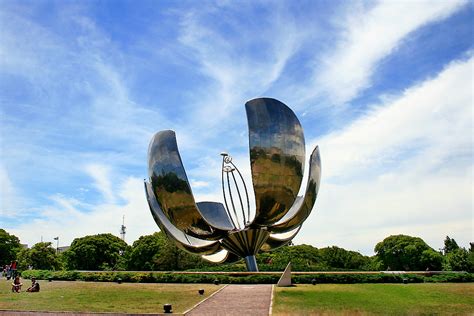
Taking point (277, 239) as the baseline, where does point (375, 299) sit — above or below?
below

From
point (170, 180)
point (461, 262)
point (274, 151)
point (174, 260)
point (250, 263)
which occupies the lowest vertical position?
point (461, 262)

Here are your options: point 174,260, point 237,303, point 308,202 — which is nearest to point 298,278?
point 308,202

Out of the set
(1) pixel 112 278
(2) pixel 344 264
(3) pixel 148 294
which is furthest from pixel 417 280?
(2) pixel 344 264

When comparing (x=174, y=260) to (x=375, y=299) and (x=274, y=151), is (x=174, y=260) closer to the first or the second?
(x=274, y=151)

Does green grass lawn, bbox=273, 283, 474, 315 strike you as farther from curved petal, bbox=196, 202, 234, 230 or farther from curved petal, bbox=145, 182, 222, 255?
curved petal, bbox=196, 202, 234, 230

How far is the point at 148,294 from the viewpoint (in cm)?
1377

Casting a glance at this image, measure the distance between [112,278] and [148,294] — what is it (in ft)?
20.7

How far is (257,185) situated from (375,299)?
17.6ft

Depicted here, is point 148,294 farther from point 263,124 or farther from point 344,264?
point 344,264

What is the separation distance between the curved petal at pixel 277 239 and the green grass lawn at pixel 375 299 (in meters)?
5.46

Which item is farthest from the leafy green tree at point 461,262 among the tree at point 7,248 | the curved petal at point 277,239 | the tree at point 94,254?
the tree at point 7,248

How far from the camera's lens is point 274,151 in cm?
1476

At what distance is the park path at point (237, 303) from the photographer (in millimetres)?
10156

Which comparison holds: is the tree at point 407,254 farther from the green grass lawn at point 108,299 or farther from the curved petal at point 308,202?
the green grass lawn at point 108,299
